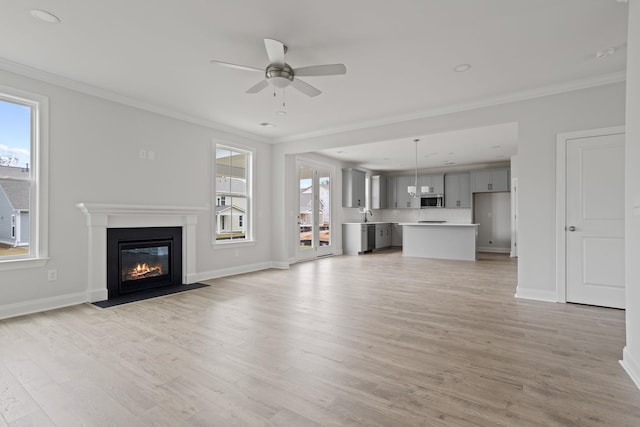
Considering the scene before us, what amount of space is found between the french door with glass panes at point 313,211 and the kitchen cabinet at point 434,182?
135 inches

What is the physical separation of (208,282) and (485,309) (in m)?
4.04

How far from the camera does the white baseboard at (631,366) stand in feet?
6.82

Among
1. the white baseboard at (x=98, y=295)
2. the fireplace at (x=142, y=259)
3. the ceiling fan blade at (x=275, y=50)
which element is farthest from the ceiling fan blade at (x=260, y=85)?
the white baseboard at (x=98, y=295)

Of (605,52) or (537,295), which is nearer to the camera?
(605,52)

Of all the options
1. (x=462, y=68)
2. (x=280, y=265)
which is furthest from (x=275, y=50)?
(x=280, y=265)

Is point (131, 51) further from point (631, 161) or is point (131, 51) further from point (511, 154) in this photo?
point (511, 154)

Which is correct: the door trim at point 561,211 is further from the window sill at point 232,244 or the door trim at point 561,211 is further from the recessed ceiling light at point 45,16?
the recessed ceiling light at point 45,16

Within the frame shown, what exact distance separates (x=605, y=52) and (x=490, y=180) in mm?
6725

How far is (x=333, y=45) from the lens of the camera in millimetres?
3078

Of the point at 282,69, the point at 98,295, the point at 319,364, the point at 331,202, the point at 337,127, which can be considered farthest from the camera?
the point at 331,202

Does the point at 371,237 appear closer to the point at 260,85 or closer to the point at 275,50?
the point at 260,85

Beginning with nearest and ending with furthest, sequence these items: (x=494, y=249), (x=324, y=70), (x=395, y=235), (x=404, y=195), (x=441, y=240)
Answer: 1. (x=324, y=70)
2. (x=441, y=240)
3. (x=494, y=249)
4. (x=404, y=195)
5. (x=395, y=235)

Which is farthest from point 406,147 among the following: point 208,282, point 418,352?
point 418,352

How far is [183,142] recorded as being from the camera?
17.1ft
